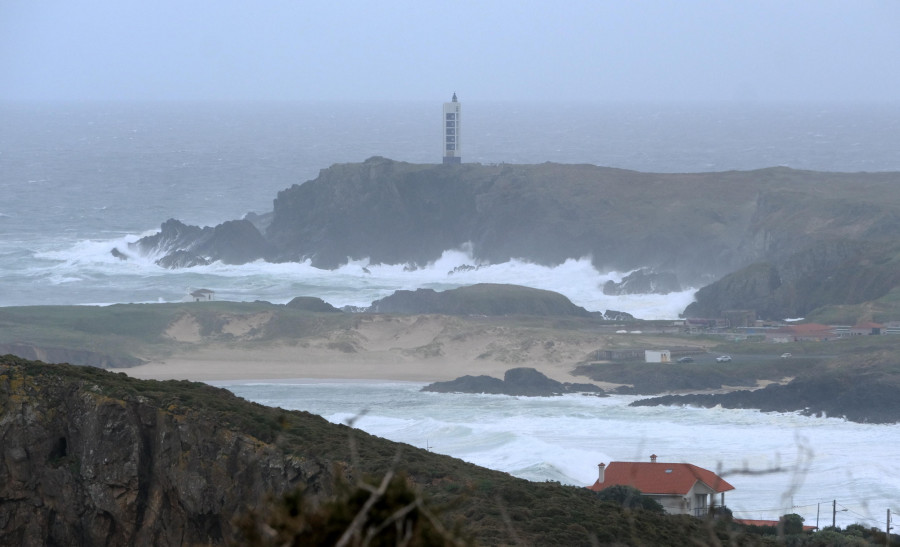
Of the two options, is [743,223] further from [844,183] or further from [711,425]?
[711,425]

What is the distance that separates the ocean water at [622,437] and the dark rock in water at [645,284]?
998 inches

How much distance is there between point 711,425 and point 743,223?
40.9 metres

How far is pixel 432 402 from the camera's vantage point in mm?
44844

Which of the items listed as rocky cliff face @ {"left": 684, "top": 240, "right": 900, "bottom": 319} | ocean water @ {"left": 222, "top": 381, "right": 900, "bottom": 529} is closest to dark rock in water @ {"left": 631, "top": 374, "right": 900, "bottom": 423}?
ocean water @ {"left": 222, "top": 381, "right": 900, "bottom": 529}

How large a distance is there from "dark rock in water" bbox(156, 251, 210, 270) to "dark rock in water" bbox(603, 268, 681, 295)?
23766 mm

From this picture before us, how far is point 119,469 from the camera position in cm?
1934

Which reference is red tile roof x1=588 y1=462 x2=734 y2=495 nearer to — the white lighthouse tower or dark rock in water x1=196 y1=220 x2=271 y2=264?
dark rock in water x1=196 y1=220 x2=271 y2=264

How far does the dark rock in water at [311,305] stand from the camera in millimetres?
63344

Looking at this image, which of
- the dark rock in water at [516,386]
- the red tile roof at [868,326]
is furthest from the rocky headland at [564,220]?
the dark rock in water at [516,386]

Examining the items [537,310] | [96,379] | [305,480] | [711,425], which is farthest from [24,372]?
[537,310]

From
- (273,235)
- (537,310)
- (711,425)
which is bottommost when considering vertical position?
(711,425)

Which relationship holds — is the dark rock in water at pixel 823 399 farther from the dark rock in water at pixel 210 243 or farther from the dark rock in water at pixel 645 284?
the dark rock in water at pixel 210 243

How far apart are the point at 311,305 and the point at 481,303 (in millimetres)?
7885

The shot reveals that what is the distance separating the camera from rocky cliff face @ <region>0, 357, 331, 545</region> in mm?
18750
